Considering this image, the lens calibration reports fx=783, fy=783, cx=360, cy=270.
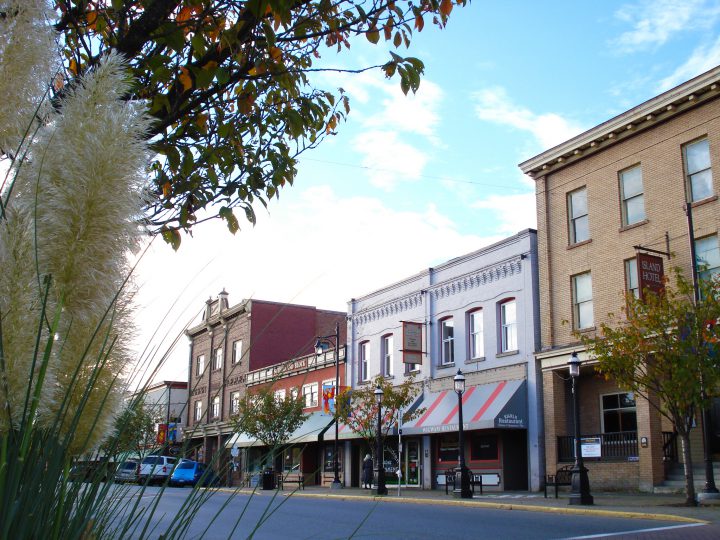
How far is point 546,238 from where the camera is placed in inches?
1168

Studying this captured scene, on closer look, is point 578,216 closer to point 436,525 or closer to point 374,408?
point 374,408

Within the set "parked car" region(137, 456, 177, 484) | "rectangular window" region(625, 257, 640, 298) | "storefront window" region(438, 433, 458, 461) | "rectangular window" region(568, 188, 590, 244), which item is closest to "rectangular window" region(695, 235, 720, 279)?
"rectangular window" region(625, 257, 640, 298)

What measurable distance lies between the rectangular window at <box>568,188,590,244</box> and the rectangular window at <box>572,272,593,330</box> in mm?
1503

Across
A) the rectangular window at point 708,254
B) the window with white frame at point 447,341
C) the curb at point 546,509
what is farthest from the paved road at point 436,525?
the window with white frame at point 447,341

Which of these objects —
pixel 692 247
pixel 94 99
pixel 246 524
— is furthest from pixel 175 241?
pixel 692 247

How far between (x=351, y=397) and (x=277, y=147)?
27011 millimetres

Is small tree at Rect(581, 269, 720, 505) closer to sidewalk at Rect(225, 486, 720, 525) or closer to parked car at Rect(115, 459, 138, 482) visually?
sidewalk at Rect(225, 486, 720, 525)

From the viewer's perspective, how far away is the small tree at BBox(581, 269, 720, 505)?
733 inches

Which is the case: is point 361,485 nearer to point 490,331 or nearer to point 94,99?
point 490,331

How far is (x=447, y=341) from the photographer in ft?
111

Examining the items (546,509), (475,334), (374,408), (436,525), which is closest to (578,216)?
(475,334)

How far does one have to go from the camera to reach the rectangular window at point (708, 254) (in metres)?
23.3

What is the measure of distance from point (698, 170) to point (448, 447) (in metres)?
14.7

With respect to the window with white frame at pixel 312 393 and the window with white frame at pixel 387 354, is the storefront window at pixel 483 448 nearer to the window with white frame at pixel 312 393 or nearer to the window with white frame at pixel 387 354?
the window with white frame at pixel 387 354
